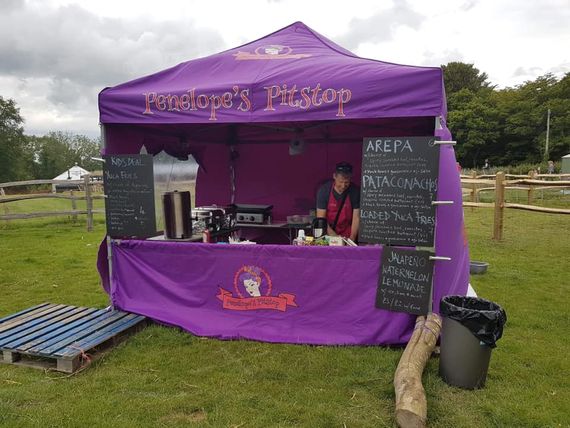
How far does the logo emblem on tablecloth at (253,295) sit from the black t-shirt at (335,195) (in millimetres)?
1517

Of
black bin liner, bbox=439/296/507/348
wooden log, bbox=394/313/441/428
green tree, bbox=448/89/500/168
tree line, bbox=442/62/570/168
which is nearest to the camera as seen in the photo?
wooden log, bbox=394/313/441/428

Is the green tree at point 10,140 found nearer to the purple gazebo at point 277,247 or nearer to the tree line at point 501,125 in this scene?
the tree line at point 501,125

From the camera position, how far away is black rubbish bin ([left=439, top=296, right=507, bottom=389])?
3.23 m

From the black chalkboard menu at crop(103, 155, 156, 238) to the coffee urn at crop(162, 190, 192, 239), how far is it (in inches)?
12.4

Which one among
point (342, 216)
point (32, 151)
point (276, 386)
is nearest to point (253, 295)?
point (276, 386)

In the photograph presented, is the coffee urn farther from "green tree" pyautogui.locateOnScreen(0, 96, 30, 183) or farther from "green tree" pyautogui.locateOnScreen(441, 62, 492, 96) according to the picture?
"green tree" pyautogui.locateOnScreen(441, 62, 492, 96)

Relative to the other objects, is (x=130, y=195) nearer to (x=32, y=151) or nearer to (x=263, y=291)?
(x=263, y=291)

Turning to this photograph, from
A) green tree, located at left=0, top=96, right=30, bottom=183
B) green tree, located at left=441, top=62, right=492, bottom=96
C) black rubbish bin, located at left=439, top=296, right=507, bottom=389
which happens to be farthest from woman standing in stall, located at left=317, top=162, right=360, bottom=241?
green tree, located at left=441, top=62, right=492, bottom=96

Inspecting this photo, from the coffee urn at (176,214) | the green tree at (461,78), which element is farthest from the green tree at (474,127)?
the coffee urn at (176,214)

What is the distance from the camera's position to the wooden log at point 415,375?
9.18ft

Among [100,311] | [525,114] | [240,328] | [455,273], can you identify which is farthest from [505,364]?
[525,114]

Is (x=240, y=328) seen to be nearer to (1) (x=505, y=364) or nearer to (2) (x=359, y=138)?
(1) (x=505, y=364)

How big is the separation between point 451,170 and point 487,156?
46744mm

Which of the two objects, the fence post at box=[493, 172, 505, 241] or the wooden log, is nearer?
the wooden log
